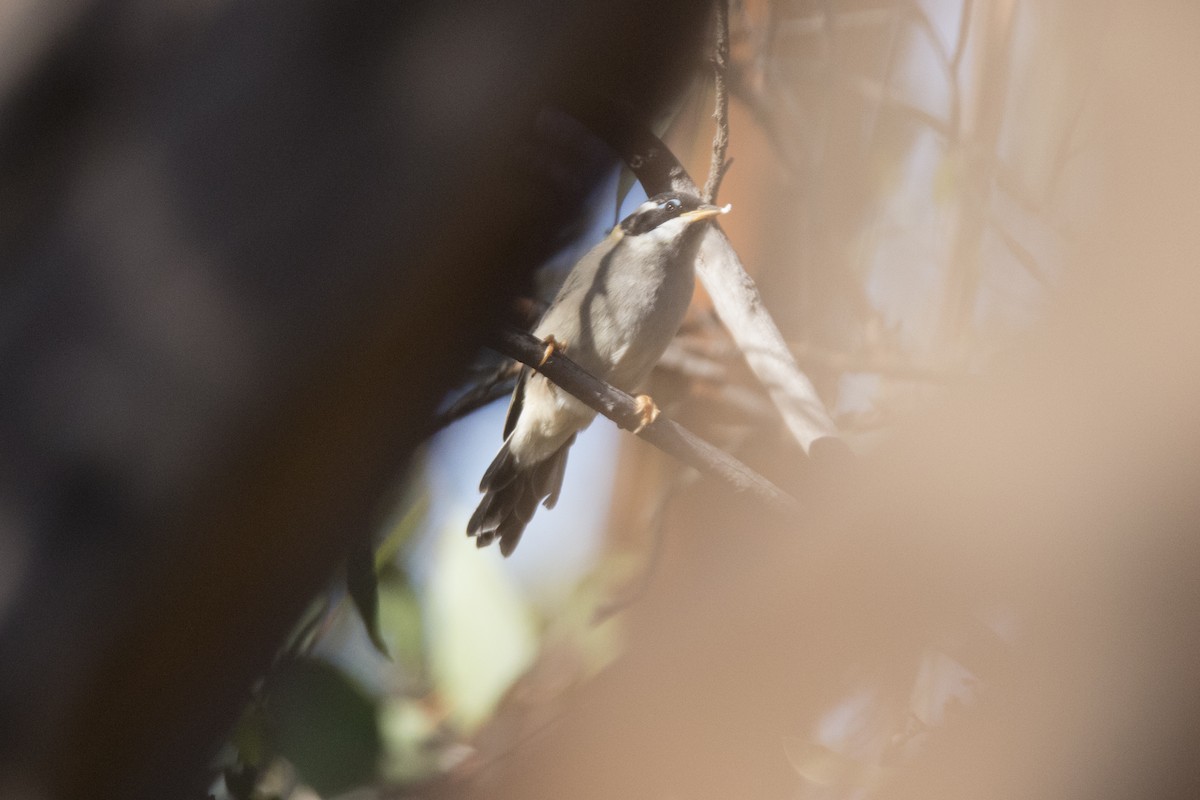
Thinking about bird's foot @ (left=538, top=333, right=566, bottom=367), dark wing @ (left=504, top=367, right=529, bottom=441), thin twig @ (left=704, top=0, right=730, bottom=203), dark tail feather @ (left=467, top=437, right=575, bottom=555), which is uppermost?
thin twig @ (left=704, top=0, right=730, bottom=203)

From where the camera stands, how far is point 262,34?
0.47 meters

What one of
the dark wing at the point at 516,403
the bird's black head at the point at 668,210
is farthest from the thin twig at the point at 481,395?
the bird's black head at the point at 668,210

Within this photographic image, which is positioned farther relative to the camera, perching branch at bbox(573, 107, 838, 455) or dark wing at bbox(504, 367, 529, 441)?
dark wing at bbox(504, 367, 529, 441)

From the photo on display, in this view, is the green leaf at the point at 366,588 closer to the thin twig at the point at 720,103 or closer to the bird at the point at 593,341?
the bird at the point at 593,341

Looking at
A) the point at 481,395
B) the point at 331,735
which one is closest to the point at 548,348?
the point at 481,395

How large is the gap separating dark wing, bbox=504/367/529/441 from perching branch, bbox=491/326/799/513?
3 cm

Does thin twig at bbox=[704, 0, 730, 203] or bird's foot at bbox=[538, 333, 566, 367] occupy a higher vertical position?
thin twig at bbox=[704, 0, 730, 203]

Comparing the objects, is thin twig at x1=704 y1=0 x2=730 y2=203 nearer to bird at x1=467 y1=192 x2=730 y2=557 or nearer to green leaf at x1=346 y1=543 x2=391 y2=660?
bird at x1=467 y1=192 x2=730 y2=557

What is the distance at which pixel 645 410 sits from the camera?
0.60m

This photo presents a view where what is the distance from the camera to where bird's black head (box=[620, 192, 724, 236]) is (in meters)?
0.61

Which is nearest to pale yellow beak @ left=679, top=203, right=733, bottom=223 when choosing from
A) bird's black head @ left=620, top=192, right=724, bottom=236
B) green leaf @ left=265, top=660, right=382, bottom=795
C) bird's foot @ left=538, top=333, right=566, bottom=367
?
bird's black head @ left=620, top=192, right=724, bottom=236

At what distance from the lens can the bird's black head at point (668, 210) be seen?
614 millimetres

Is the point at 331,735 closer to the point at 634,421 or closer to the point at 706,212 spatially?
the point at 634,421

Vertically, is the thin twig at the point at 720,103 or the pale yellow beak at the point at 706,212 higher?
the thin twig at the point at 720,103
